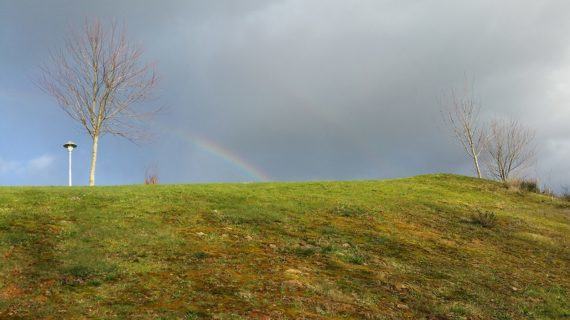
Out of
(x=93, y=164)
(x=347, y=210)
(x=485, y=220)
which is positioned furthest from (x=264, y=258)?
(x=93, y=164)

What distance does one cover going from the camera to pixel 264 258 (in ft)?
51.3

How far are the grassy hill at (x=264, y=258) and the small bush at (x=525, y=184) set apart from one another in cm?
1274

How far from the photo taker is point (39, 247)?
15.0 metres

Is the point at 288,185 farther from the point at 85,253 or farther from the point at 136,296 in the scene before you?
the point at 136,296

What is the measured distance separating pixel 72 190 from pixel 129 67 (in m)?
17.7

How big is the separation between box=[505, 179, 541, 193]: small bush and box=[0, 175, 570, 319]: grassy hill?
41.8 ft

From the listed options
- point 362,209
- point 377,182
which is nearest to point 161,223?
point 362,209

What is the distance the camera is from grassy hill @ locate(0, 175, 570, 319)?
1143 centimetres

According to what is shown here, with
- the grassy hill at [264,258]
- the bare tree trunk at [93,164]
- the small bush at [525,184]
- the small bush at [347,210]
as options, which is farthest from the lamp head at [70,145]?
the small bush at [525,184]

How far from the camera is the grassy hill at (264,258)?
11.4 m

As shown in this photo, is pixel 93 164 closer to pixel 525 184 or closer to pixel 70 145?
pixel 70 145

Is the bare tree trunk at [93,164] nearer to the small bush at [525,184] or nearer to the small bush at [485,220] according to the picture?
the small bush at [485,220]

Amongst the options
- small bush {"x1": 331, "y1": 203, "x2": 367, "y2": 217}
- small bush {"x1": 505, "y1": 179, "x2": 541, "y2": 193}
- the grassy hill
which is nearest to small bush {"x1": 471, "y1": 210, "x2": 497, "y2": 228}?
the grassy hill

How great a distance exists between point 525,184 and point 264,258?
35912 mm
